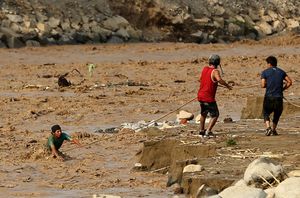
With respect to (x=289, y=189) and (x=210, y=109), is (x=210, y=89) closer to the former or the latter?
(x=210, y=109)

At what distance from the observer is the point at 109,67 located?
30.8 meters

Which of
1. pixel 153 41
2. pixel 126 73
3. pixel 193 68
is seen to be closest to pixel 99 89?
pixel 126 73

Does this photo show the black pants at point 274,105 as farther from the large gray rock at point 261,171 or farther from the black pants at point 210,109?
the large gray rock at point 261,171

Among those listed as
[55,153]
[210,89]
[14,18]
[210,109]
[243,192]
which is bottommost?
[55,153]

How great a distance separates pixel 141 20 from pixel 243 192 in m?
29.2

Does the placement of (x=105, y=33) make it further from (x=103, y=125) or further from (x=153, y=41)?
(x=103, y=125)

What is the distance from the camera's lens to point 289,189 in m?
10.8

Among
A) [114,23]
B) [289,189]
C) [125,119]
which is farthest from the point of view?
[114,23]

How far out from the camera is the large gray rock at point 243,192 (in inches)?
429

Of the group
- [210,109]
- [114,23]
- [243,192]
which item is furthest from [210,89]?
[114,23]

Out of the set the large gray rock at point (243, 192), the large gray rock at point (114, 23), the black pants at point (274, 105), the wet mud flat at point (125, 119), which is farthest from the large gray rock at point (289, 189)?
the large gray rock at point (114, 23)

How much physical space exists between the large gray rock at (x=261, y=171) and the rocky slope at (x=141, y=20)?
2322 centimetres

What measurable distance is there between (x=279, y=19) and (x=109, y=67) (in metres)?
14.6

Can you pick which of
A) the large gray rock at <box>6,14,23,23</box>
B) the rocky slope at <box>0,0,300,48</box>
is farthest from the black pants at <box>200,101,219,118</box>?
the large gray rock at <box>6,14,23,23</box>
